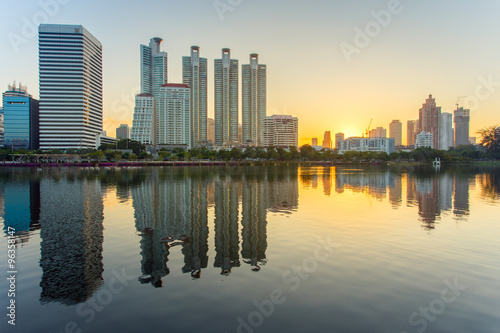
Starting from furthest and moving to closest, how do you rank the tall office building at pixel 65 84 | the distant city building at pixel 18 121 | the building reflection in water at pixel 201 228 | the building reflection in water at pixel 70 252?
the distant city building at pixel 18 121
the tall office building at pixel 65 84
the building reflection in water at pixel 201 228
the building reflection in water at pixel 70 252

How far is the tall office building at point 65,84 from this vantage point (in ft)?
547

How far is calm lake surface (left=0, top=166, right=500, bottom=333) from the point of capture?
375 inches

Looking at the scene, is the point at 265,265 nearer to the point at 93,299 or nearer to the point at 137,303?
the point at 137,303

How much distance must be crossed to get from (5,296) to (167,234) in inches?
337

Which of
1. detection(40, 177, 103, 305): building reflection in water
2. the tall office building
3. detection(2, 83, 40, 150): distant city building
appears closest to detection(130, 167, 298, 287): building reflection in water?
detection(40, 177, 103, 305): building reflection in water

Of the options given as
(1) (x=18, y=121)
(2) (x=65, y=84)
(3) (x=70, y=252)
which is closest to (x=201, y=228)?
(3) (x=70, y=252)

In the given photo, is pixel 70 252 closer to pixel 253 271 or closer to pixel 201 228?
pixel 201 228

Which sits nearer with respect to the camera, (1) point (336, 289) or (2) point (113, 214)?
(1) point (336, 289)

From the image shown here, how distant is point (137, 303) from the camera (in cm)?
1046

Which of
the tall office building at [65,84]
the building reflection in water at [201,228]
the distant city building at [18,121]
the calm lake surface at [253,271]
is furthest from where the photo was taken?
the distant city building at [18,121]

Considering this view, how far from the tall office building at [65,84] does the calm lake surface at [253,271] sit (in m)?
174

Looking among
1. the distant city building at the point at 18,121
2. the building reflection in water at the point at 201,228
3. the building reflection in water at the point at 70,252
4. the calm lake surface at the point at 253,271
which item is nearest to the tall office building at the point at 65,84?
the distant city building at the point at 18,121

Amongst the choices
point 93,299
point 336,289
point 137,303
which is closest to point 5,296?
point 93,299

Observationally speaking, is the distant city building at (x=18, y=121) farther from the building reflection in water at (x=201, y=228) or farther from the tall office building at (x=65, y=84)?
the building reflection in water at (x=201, y=228)
